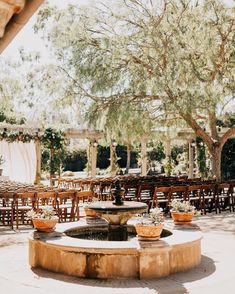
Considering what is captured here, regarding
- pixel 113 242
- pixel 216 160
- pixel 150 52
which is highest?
pixel 150 52

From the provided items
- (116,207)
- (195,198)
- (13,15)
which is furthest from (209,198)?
(13,15)

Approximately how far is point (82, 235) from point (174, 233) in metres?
1.67

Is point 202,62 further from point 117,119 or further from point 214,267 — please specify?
point 214,267

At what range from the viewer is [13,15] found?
179 cm

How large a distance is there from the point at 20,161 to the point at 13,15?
2041 cm

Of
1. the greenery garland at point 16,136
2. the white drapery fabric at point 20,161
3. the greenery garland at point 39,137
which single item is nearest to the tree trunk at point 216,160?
the greenery garland at point 39,137

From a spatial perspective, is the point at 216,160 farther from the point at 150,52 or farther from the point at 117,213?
the point at 117,213

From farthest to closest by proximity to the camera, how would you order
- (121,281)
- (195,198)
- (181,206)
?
(195,198)
(181,206)
(121,281)

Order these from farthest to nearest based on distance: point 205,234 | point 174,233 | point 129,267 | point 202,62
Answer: point 202,62 → point 205,234 → point 174,233 → point 129,267

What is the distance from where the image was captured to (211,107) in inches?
514

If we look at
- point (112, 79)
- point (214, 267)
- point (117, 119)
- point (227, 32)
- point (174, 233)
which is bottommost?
point (214, 267)

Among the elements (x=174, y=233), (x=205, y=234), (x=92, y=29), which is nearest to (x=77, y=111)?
(x=92, y=29)

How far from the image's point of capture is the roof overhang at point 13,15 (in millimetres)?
1656

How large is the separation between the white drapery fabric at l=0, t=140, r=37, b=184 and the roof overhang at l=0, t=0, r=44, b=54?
18.1 meters
